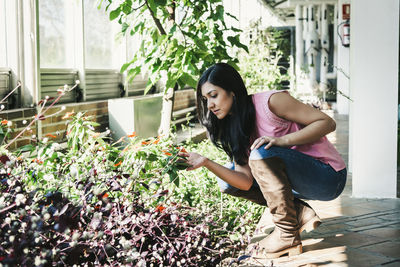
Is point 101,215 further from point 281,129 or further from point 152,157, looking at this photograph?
point 281,129

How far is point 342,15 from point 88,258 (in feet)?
35.6

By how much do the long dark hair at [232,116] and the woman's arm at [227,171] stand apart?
2.8 inches

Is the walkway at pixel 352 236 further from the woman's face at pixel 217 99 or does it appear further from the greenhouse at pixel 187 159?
the woman's face at pixel 217 99

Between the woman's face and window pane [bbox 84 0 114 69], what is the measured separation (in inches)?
145

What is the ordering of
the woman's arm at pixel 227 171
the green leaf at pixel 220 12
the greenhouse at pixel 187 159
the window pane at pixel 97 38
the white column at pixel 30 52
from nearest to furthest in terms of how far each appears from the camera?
the greenhouse at pixel 187 159 → the woman's arm at pixel 227 171 → the green leaf at pixel 220 12 → the white column at pixel 30 52 → the window pane at pixel 97 38

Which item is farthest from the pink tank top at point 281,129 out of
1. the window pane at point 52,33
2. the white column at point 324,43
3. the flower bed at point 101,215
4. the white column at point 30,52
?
the white column at point 324,43

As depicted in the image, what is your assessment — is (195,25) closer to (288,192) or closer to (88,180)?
(288,192)

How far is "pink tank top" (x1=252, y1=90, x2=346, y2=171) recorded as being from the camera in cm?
263

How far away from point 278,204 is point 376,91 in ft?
5.53

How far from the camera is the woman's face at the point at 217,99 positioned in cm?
259

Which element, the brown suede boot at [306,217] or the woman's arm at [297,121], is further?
the brown suede boot at [306,217]

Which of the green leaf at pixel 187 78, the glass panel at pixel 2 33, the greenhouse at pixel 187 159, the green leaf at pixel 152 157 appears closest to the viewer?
the greenhouse at pixel 187 159

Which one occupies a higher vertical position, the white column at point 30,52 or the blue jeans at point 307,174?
the white column at point 30,52

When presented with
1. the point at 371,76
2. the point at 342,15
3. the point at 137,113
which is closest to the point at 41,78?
the point at 137,113
